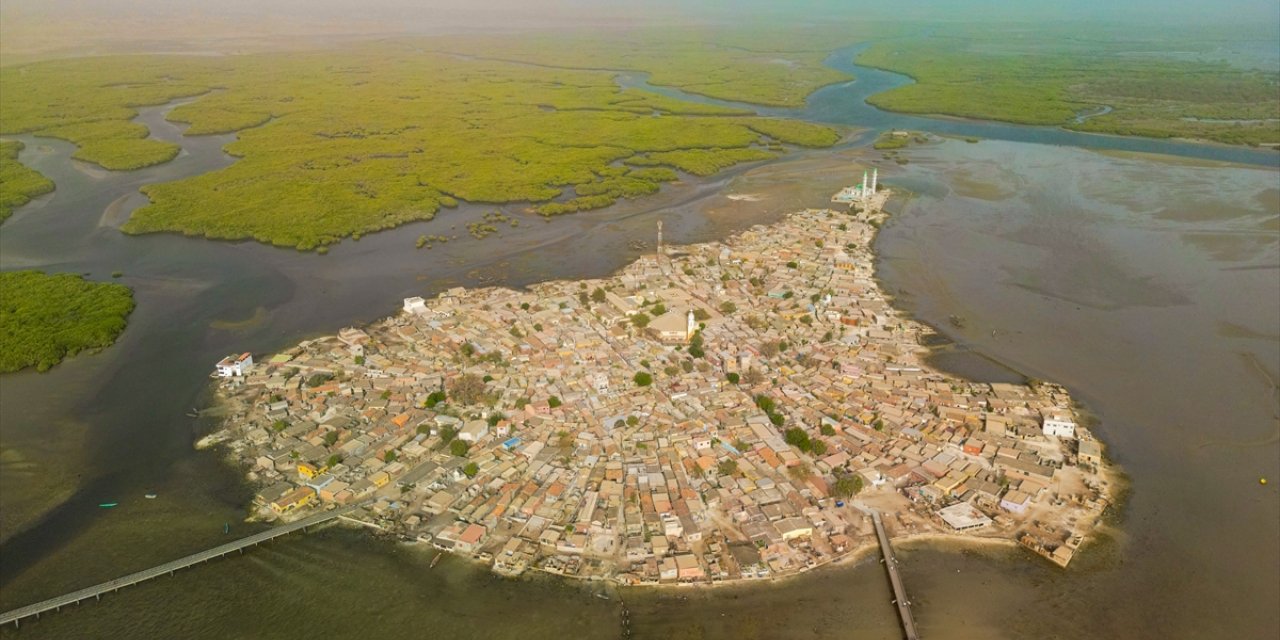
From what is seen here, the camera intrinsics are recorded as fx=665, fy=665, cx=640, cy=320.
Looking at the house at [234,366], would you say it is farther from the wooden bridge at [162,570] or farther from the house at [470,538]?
the house at [470,538]

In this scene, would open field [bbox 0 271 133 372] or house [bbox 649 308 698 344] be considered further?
house [bbox 649 308 698 344]

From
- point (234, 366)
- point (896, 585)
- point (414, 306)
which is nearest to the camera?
point (896, 585)

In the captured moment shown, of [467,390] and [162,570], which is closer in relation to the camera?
[162,570]

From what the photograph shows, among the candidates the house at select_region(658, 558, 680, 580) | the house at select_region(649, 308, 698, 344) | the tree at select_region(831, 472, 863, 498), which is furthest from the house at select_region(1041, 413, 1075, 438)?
the house at select_region(658, 558, 680, 580)

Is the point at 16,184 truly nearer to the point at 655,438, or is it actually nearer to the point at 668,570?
the point at 655,438

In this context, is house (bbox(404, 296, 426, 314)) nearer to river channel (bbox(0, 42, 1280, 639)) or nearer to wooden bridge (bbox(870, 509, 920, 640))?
river channel (bbox(0, 42, 1280, 639))

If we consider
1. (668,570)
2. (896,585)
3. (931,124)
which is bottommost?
(896,585)

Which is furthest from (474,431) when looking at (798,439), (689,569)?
(798,439)
